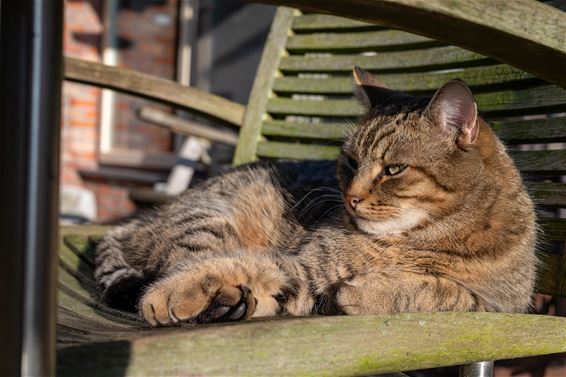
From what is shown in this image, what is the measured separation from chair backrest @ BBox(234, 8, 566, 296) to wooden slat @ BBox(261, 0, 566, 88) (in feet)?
2.15

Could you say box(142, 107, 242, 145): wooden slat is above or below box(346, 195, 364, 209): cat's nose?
above

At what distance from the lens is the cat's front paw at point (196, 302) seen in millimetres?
1382

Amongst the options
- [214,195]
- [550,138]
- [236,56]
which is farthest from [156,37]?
[550,138]

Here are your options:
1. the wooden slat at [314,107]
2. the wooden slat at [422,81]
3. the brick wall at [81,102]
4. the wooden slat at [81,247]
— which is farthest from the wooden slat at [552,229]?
the brick wall at [81,102]

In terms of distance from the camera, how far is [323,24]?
8.52 feet

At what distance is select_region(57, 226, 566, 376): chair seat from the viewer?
3.23ft

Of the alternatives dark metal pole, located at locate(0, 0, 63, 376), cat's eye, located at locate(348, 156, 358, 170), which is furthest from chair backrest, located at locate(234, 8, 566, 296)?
dark metal pole, located at locate(0, 0, 63, 376)

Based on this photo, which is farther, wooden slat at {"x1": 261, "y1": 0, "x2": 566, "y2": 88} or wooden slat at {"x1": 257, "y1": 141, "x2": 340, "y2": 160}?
wooden slat at {"x1": 257, "y1": 141, "x2": 340, "y2": 160}

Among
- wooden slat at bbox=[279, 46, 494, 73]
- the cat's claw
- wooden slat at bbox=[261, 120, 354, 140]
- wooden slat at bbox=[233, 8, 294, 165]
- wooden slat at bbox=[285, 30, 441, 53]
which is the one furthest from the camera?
wooden slat at bbox=[233, 8, 294, 165]

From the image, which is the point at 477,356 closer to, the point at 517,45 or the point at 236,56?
the point at 517,45

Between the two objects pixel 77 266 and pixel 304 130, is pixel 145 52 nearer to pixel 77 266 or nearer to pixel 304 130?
pixel 304 130

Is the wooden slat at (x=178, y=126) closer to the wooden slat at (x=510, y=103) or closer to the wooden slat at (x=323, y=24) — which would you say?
the wooden slat at (x=323, y=24)

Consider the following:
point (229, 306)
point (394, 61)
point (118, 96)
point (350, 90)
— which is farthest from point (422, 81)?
point (118, 96)

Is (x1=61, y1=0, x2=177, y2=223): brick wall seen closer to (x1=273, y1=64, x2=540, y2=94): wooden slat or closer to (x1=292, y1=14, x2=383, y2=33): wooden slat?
(x1=292, y1=14, x2=383, y2=33): wooden slat
